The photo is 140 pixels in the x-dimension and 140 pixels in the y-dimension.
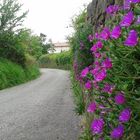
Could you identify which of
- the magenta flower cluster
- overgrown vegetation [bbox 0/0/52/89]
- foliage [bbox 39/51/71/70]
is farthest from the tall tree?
the magenta flower cluster

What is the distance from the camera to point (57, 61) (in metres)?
58.6

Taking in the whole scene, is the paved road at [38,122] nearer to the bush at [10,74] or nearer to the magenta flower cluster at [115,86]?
the magenta flower cluster at [115,86]

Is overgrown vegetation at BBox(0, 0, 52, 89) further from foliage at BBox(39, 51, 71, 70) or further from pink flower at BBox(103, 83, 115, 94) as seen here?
pink flower at BBox(103, 83, 115, 94)

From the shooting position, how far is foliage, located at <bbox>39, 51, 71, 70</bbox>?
49.3m

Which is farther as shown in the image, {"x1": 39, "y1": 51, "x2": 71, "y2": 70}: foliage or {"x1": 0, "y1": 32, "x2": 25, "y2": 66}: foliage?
{"x1": 39, "y1": 51, "x2": 71, "y2": 70}: foliage

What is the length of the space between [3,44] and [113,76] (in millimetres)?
26513

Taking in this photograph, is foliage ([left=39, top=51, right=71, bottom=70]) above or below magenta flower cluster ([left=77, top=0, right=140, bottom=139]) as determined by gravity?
below

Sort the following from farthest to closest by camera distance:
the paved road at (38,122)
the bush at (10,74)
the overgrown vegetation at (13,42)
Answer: the overgrown vegetation at (13,42) → the bush at (10,74) → the paved road at (38,122)

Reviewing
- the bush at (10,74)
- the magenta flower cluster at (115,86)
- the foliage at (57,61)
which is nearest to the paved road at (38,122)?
the magenta flower cluster at (115,86)

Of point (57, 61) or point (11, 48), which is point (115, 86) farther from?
point (57, 61)

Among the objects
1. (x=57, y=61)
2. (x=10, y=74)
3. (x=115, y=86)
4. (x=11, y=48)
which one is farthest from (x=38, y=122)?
(x=57, y=61)

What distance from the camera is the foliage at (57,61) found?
162 feet

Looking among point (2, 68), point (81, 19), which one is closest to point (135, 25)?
point (81, 19)

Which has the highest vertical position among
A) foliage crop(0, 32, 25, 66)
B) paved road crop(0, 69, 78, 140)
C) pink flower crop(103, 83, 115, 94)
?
foliage crop(0, 32, 25, 66)
